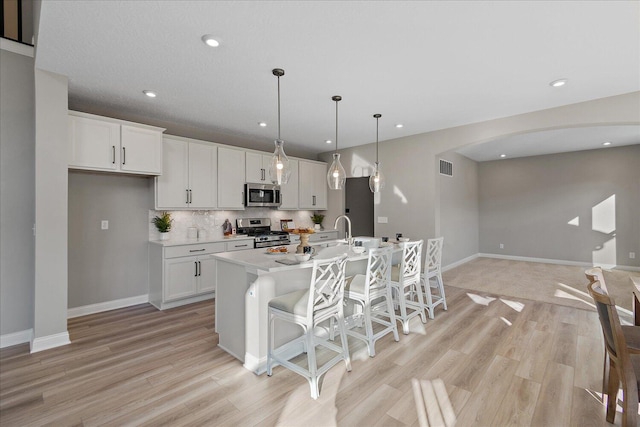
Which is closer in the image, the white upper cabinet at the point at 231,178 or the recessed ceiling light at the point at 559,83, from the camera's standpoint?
the recessed ceiling light at the point at 559,83

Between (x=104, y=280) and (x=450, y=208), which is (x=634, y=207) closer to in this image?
(x=450, y=208)

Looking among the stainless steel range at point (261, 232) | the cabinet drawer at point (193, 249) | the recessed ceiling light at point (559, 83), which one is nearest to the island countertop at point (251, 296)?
the cabinet drawer at point (193, 249)

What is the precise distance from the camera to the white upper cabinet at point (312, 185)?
610 centimetres

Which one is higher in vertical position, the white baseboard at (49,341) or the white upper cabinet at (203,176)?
the white upper cabinet at (203,176)

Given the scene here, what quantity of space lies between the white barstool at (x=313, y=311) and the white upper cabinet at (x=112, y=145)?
274cm

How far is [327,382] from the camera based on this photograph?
2.32 m

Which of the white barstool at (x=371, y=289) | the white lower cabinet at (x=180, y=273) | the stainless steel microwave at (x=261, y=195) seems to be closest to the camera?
the white barstool at (x=371, y=289)

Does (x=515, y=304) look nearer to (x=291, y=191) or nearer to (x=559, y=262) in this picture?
(x=291, y=191)

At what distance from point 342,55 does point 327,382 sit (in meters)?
2.73

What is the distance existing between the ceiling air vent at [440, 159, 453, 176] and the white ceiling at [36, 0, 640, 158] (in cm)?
214

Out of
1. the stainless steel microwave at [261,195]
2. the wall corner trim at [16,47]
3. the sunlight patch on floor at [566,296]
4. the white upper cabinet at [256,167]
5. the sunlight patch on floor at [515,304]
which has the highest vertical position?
the wall corner trim at [16,47]

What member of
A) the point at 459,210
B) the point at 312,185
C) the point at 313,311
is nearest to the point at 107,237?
the point at 313,311

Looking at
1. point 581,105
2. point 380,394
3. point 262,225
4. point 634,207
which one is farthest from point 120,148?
point 634,207

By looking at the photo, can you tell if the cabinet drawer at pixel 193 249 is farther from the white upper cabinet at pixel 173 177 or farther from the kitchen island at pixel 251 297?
the kitchen island at pixel 251 297
